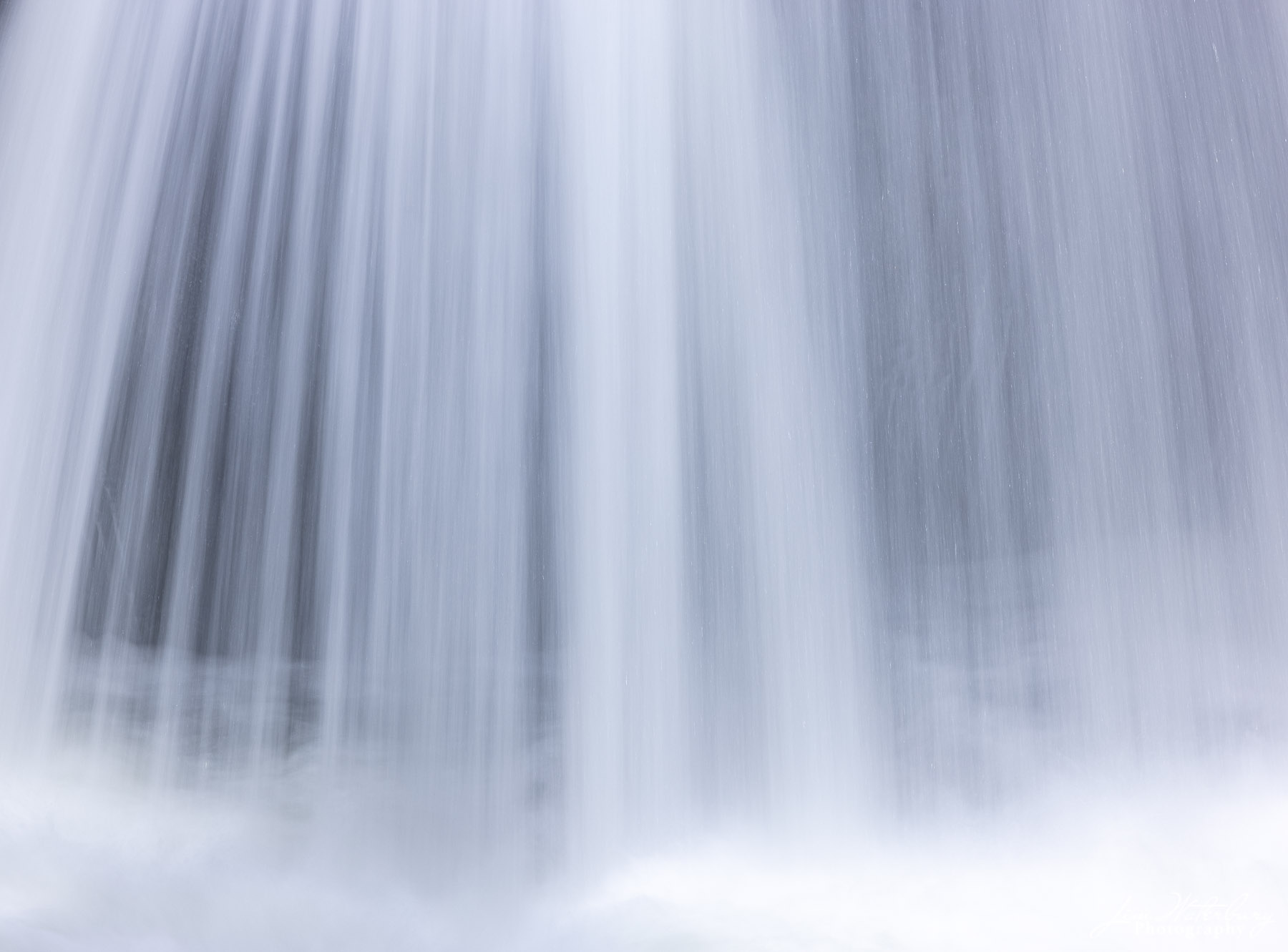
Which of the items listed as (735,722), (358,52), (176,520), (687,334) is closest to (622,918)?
(735,722)

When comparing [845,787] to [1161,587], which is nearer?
[845,787]

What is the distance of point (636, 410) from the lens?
17.7 ft

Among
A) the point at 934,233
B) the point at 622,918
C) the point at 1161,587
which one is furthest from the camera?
the point at 934,233

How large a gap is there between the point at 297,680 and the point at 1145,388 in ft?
15.3

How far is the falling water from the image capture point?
5.00 meters

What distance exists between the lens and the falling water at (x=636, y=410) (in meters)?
5.00

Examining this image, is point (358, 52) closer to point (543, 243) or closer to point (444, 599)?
point (543, 243)

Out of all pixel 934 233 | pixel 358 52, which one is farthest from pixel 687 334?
pixel 358 52

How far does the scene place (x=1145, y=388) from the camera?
5.58m

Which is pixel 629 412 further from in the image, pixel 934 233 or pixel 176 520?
pixel 176 520

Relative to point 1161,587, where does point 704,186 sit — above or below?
above

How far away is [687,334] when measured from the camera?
18.2 ft

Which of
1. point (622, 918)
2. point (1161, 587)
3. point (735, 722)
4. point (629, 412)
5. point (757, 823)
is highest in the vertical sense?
point (629, 412)

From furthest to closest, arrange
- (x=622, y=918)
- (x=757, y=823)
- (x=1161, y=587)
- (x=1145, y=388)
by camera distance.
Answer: (x=1145, y=388)
(x=1161, y=587)
(x=757, y=823)
(x=622, y=918)
